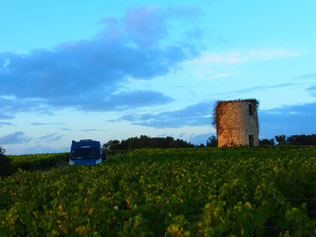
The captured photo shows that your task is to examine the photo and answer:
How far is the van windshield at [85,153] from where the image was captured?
21795 mm

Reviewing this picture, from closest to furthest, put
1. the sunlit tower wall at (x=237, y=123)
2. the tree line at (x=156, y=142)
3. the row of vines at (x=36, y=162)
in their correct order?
the row of vines at (x=36, y=162) < the sunlit tower wall at (x=237, y=123) < the tree line at (x=156, y=142)

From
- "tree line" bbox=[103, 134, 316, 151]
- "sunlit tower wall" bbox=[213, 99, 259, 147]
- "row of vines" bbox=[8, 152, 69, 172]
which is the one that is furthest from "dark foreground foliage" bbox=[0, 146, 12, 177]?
"tree line" bbox=[103, 134, 316, 151]

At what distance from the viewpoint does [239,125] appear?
132ft

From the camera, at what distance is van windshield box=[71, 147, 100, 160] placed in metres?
21.8

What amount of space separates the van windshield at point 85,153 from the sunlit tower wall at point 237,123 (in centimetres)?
2206

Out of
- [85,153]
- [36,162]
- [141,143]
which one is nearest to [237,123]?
[85,153]

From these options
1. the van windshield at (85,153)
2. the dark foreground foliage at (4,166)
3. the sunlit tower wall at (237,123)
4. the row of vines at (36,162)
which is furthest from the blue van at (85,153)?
the sunlit tower wall at (237,123)

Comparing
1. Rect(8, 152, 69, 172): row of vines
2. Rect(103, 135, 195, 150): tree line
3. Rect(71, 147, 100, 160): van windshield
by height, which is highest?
Rect(103, 135, 195, 150): tree line

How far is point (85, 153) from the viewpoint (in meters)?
21.9

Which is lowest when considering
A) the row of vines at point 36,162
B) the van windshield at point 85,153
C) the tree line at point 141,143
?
the row of vines at point 36,162

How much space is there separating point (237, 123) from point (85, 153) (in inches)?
912

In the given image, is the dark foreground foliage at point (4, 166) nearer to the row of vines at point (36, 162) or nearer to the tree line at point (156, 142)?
the row of vines at point (36, 162)

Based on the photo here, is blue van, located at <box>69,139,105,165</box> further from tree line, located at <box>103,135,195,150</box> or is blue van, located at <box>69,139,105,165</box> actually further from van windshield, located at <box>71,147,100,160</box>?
tree line, located at <box>103,135,195,150</box>

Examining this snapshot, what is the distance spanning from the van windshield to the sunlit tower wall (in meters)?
22.1
